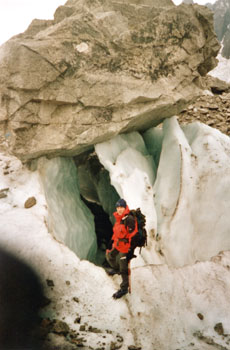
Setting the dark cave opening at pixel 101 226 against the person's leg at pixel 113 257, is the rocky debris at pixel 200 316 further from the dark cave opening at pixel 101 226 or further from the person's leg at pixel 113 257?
the dark cave opening at pixel 101 226

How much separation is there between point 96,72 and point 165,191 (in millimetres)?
2877

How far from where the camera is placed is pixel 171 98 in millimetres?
5426

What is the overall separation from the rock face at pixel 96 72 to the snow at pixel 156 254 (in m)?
0.79

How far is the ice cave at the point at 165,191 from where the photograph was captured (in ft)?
14.9

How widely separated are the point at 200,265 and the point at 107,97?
3.64 m

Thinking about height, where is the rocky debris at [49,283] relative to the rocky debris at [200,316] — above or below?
above

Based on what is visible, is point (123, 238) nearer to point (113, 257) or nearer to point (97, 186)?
point (113, 257)

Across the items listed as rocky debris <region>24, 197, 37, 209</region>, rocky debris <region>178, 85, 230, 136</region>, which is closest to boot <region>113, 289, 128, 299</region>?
rocky debris <region>24, 197, 37, 209</region>

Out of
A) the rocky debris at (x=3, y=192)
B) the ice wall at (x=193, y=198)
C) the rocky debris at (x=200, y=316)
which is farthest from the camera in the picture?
the rocky debris at (x=3, y=192)

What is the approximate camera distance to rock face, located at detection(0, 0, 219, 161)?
460cm

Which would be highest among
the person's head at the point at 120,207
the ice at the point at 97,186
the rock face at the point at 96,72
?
the rock face at the point at 96,72

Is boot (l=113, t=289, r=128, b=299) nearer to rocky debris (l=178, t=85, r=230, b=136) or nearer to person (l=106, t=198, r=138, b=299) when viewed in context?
person (l=106, t=198, r=138, b=299)

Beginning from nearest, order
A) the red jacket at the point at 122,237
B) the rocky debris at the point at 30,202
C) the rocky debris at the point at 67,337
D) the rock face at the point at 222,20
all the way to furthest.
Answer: the rocky debris at the point at 67,337
the red jacket at the point at 122,237
the rocky debris at the point at 30,202
the rock face at the point at 222,20

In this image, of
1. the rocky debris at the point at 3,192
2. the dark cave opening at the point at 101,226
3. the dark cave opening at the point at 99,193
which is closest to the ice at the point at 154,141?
the dark cave opening at the point at 99,193
